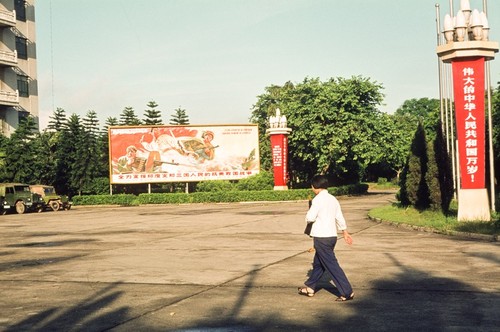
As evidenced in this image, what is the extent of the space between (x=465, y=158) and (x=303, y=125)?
32.1 m

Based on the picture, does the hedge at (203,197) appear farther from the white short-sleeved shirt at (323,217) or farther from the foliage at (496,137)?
the white short-sleeved shirt at (323,217)

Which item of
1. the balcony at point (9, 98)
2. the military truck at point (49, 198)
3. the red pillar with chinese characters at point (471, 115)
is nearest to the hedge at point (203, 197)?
the military truck at point (49, 198)

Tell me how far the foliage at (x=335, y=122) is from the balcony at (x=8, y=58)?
24.4m

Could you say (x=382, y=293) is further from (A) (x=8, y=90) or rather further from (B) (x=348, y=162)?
(A) (x=8, y=90)

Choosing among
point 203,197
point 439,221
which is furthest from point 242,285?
point 203,197

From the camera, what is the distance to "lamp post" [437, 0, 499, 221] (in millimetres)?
18703

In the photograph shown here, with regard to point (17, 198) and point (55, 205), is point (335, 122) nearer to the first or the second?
point (55, 205)

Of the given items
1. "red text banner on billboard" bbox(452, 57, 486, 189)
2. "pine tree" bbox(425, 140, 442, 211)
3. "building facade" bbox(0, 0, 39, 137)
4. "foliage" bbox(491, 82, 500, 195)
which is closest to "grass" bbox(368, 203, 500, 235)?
"pine tree" bbox(425, 140, 442, 211)

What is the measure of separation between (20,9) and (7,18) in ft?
15.4

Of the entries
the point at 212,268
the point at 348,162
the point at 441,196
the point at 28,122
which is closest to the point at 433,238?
the point at 441,196

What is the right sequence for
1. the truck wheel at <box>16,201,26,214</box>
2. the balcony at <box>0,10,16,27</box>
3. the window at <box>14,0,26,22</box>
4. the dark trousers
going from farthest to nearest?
the window at <box>14,0,26,22</box>, the balcony at <box>0,10,16,27</box>, the truck wheel at <box>16,201,26,214</box>, the dark trousers

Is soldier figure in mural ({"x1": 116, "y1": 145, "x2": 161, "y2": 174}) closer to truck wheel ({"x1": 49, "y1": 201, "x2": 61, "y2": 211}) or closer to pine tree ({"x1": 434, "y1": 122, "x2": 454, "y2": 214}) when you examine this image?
truck wheel ({"x1": 49, "y1": 201, "x2": 61, "y2": 211})

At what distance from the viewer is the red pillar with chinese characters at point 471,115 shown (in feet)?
61.4

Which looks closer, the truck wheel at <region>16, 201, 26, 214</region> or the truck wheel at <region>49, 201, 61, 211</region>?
the truck wheel at <region>16, 201, 26, 214</region>
